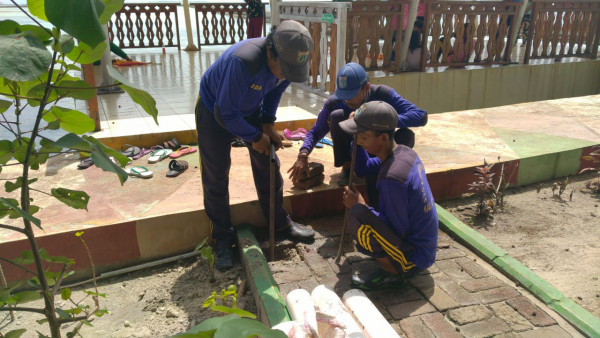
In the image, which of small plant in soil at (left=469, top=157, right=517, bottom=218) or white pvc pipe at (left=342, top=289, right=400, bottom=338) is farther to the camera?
small plant in soil at (left=469, top=157, right=517, bottom=218)

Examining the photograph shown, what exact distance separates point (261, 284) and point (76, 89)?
2.09 metres

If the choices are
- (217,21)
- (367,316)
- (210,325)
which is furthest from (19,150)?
(217,21)

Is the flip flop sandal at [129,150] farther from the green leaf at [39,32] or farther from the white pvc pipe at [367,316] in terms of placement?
the green leaf at [39,32]

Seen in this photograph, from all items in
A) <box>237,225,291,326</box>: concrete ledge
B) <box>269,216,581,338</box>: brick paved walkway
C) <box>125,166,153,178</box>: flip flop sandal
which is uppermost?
<box>125,166,153,178</box>: flip flop sandal

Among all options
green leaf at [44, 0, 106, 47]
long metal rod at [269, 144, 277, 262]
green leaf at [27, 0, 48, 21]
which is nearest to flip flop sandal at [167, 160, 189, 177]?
long metal rod at [269, 144, 277, 262]

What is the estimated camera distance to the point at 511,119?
629cm

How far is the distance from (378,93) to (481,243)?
1510 mm

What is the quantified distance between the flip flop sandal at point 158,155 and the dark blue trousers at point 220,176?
152 centimetres

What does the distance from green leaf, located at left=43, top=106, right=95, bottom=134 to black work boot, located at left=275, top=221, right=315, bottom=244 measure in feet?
8.65

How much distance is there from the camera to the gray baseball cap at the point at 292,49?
9.41 feet

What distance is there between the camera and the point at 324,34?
7.25 m

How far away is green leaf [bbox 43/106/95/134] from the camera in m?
1.20

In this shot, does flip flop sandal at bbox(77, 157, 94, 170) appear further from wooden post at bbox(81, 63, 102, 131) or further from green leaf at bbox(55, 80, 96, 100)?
green leaf at bbox(55, 80, 96, 100)

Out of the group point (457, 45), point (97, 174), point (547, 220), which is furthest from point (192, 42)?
point (547, 220)
